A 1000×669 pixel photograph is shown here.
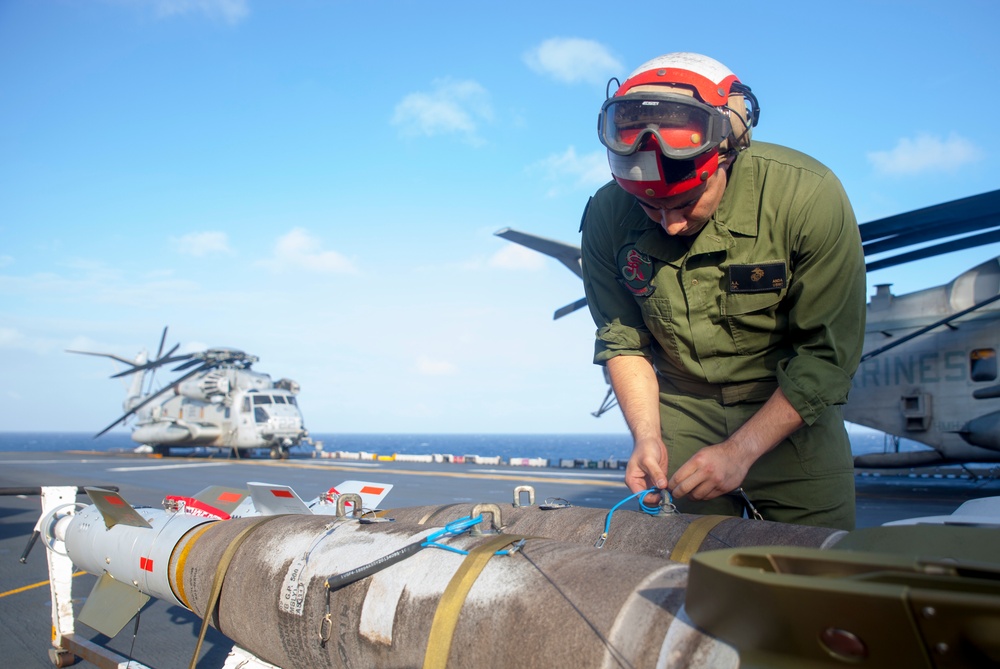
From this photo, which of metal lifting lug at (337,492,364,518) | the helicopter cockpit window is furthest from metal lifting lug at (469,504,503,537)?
the helicopter cockpit window

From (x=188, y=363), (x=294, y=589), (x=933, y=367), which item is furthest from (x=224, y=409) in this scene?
(x=294, y=589)

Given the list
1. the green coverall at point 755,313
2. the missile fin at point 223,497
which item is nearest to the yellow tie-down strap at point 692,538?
the green coverall at point 755,313

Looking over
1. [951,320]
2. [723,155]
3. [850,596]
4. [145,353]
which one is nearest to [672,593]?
[850,596]

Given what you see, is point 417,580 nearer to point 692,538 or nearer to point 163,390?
point 692,538

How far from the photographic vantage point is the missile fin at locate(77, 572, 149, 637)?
308cm

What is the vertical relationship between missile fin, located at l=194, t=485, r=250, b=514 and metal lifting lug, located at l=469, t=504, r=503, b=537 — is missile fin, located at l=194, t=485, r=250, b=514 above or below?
below

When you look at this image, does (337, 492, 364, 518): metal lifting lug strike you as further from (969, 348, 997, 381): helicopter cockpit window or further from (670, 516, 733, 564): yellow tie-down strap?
(969, 348, 997, 381): helicopter cockpit window

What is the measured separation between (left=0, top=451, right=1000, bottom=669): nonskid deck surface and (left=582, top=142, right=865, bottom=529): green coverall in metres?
2.53

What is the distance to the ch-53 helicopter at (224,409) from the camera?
2569cm

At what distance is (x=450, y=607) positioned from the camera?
64.0 inches

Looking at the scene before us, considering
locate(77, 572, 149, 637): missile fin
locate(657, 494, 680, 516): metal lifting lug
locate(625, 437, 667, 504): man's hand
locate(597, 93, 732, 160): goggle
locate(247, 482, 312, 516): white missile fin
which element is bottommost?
locate(77, 572, 149, 637): missile fin

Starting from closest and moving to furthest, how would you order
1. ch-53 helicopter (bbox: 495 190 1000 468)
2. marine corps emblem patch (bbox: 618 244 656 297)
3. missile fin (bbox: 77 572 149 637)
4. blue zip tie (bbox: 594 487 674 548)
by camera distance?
blue zip tie (bbox: 594 487 674 548), marine corps emblem patch (bbox: 618 244 656 297), missile fin (bbox: 77 572 149 637), ch-53 helicopter (bbox: 495 190 1000 468)

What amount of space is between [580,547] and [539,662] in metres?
0.37

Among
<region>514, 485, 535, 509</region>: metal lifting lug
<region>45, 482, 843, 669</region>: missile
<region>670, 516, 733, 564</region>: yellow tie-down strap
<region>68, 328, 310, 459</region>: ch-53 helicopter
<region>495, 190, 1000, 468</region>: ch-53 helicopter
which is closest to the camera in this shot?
<region>45, 482, 843, 669</region>: missile
